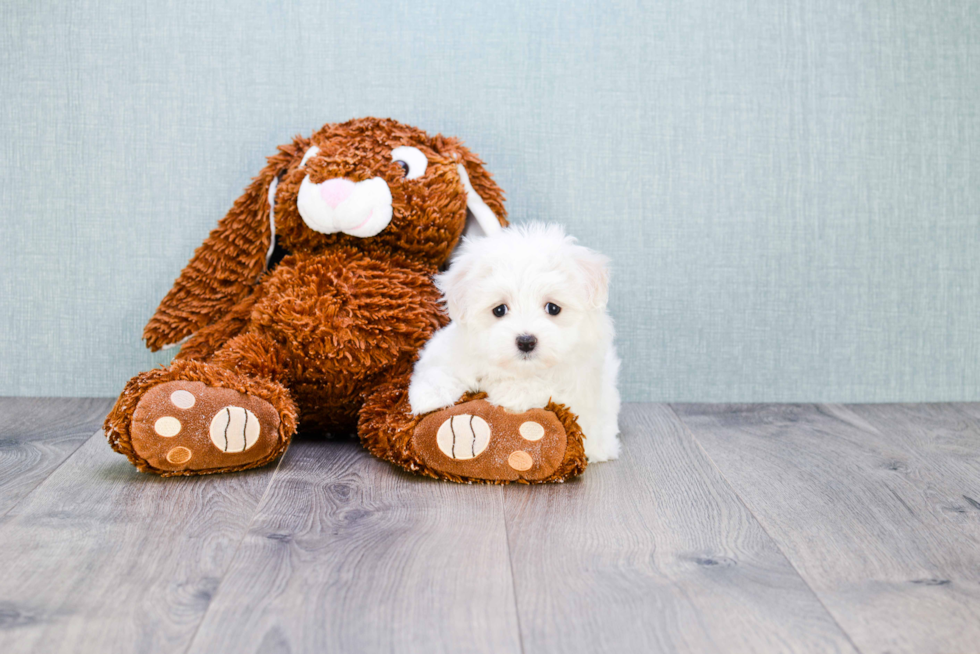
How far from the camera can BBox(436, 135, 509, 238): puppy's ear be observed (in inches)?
62.2

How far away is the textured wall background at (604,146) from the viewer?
1782mm

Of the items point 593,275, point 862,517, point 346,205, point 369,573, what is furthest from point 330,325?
point 862,517

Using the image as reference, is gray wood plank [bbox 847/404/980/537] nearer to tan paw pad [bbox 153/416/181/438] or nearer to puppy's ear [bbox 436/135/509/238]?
puppy's ear [bbox 436/135/509/238]

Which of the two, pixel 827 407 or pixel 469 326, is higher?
pixel 469 326

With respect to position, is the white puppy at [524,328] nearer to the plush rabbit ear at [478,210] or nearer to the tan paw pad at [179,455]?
the plush rabbit ear at [478,210]

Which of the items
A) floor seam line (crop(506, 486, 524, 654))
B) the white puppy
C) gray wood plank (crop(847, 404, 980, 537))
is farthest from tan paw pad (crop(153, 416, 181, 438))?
gray wood plank (crop(847, 404, 980, 537))

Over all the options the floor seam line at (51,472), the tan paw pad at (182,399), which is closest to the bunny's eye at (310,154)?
the tan paw pad at (182,399)

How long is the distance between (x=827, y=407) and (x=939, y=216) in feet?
1.66

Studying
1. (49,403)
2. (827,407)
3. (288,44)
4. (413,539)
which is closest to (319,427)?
(413,539)

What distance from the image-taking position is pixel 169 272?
6.03 feet

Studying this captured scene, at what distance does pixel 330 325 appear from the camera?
142 cm

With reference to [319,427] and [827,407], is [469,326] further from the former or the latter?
[827,407]

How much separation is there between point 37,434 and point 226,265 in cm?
48

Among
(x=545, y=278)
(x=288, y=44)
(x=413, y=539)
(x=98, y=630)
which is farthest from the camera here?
(x=288, y=44)
